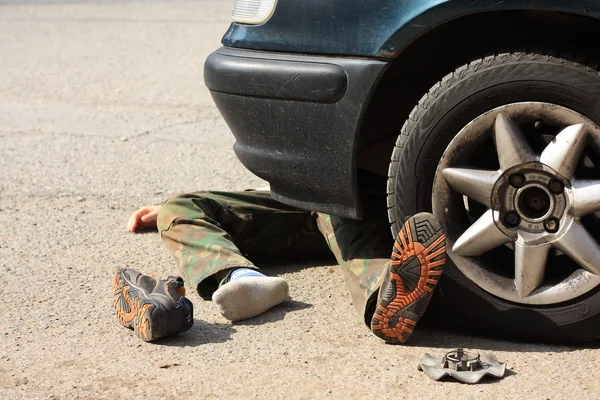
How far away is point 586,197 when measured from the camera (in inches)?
122

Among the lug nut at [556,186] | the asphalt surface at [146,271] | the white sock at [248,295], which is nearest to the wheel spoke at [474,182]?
the lug nut at [556,186]

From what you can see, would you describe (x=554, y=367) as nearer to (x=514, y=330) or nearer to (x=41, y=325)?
(x=514, y=330)

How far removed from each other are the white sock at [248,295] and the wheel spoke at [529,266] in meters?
0.90

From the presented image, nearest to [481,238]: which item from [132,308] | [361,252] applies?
[361,252]

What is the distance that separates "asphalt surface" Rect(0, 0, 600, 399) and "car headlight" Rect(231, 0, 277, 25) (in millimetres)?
1085

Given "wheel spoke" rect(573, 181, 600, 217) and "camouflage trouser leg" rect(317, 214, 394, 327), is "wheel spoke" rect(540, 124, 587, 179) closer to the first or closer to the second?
"wheel spoke" rect(573, 181, 600, 217)

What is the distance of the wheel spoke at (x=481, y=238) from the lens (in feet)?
10.6

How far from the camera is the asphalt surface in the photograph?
3.06 metres

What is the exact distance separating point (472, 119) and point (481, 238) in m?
0.39

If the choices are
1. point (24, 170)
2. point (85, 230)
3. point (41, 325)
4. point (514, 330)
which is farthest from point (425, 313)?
point (24, 170)

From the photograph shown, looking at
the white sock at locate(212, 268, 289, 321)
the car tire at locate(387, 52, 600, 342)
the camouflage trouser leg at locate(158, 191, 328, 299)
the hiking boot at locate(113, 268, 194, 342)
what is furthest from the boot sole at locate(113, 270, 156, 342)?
the car tire at locate(387, 52, 600, 342)

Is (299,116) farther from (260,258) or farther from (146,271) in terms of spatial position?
(146,271)

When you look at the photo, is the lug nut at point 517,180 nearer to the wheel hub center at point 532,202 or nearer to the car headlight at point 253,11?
Result: the wheel hub center at point 532,202

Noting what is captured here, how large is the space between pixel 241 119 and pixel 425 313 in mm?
983
